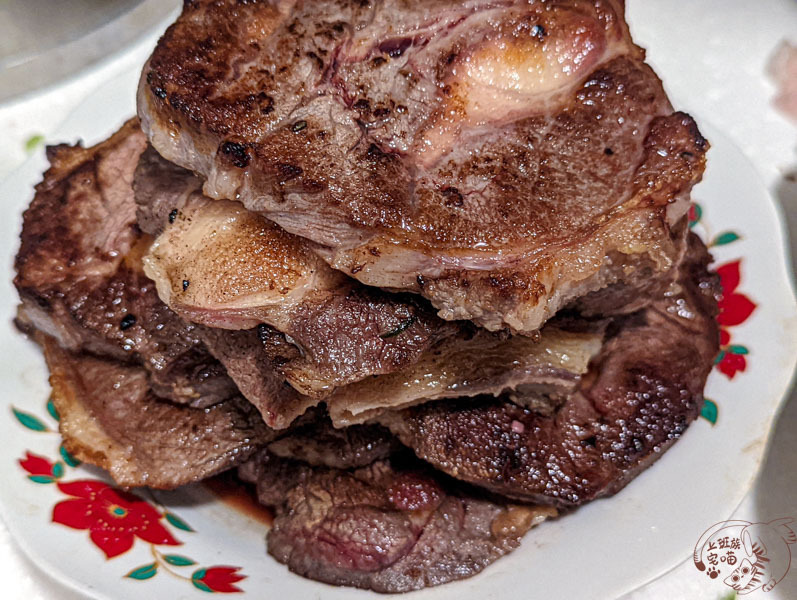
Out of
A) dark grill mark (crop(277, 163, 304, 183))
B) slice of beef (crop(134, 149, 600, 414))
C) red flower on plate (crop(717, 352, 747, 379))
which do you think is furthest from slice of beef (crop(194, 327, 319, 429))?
red flower on plate (crop(717, 352, 747, 379))

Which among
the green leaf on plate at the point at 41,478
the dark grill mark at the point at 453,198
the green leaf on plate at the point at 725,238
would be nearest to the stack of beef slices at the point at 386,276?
the dark grill mark at the point at 453,198

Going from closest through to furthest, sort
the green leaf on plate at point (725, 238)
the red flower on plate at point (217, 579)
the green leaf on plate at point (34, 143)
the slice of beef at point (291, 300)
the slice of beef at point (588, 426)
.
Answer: the slice of beef at point (291, 300) < the red flower on plate at point (217, 579) < the slice of beef at point (588, 426) < the green leaf on plate at point (725, 238) < the green leaf on plate at point (34, 143)

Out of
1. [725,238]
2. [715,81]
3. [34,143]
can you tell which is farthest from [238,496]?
[715,81]

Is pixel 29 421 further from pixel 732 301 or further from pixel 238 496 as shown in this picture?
pixel 732 301

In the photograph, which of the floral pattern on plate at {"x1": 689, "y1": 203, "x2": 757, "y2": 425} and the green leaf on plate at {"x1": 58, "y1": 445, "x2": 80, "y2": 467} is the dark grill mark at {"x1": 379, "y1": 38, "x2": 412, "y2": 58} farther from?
the green leaf on plate at {"x1": 58, "y1": 445, "x2": 80, "y2": 467}

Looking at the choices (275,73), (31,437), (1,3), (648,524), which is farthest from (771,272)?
(1,3)

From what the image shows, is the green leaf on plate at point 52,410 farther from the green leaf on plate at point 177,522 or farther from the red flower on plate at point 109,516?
the green leaf on plate at point 177,522
